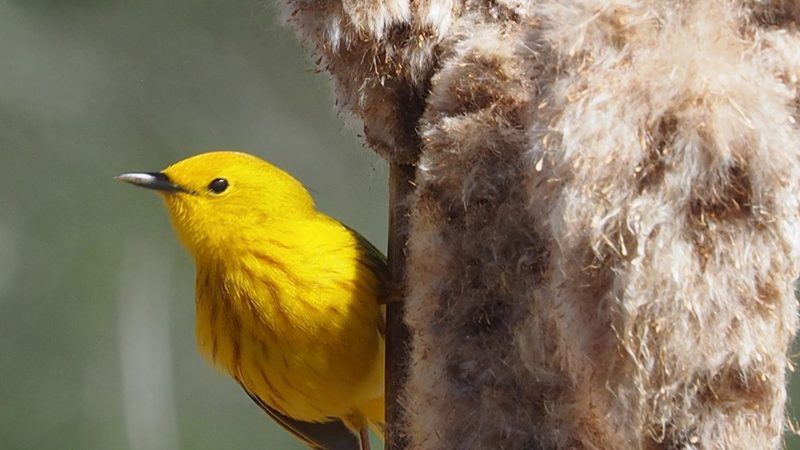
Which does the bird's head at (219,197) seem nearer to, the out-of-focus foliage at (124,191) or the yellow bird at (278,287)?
the yellow bird at (278,287)

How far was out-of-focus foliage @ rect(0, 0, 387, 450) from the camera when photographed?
630 cm

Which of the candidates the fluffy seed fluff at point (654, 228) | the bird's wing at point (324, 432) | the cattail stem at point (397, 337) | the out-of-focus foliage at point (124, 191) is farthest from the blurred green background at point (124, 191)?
the fluffy seed fluff at point (654, 228)

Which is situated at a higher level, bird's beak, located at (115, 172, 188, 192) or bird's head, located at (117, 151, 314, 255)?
bird's beak, located at (115, 172, 188, 192)

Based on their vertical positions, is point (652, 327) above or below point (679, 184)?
below

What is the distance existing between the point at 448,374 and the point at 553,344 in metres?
0.20

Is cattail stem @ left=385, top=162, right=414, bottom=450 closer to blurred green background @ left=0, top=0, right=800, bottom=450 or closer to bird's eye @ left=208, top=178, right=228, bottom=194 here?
bird's eye @ left=208, top=178, right=228, bottom=194

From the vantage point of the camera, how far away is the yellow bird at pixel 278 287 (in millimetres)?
2684

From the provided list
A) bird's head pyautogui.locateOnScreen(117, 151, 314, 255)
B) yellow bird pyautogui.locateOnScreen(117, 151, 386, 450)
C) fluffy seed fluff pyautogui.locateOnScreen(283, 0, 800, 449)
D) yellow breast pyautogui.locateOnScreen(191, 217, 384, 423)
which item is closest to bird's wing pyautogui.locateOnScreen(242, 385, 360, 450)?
yellow bird pyautogui.locateOnScreen(117, 151, 386, 450)

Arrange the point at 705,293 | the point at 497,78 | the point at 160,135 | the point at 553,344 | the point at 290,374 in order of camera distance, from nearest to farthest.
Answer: the point at 705,293, the point at 553,344, the point at 497,78, the point at 290,374, the point at 160,135

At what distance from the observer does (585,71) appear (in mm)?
1437

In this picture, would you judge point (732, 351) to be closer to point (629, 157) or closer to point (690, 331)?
point (690, 331)

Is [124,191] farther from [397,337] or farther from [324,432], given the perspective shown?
[397,337]

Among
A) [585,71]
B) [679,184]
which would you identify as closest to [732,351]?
[679,184]

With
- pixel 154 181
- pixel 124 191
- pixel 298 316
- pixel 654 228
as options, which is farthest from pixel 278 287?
pixel 124 191
